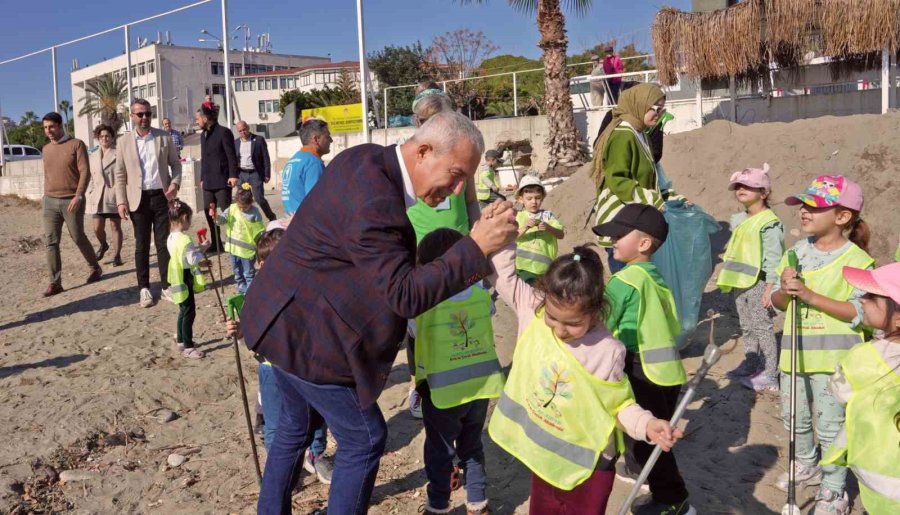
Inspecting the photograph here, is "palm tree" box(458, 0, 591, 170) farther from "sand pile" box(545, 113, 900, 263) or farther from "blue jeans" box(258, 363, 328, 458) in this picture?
"blue jeans" box(258, 363, 328, 458)

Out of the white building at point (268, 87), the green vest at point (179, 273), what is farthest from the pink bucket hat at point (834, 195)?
the white building at point (268, 87)

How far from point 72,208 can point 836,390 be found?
8599 millimetres

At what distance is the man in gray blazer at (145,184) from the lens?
826 cm

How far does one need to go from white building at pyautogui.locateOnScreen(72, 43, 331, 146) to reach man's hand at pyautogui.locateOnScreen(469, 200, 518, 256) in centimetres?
5407

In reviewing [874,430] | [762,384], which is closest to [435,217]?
[874,430]

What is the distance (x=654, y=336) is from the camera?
10.5 feet

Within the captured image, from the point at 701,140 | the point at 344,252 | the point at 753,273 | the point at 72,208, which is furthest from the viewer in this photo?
the point at 701,140

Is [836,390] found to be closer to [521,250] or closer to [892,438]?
[892,438]

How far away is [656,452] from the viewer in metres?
2.50

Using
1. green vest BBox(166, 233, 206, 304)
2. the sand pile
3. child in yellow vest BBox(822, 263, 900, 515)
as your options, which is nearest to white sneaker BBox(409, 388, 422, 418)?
green vest BBox(166, 233, 206, 304)

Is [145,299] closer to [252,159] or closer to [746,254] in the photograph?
[252,159]

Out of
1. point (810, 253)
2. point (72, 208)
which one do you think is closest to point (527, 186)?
point (810, 253)

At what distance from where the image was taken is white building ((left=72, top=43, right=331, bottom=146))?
59438 millimetres

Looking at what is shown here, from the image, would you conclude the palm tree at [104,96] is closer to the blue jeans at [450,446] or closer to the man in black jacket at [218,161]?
the man in black jacket at [218,161]
